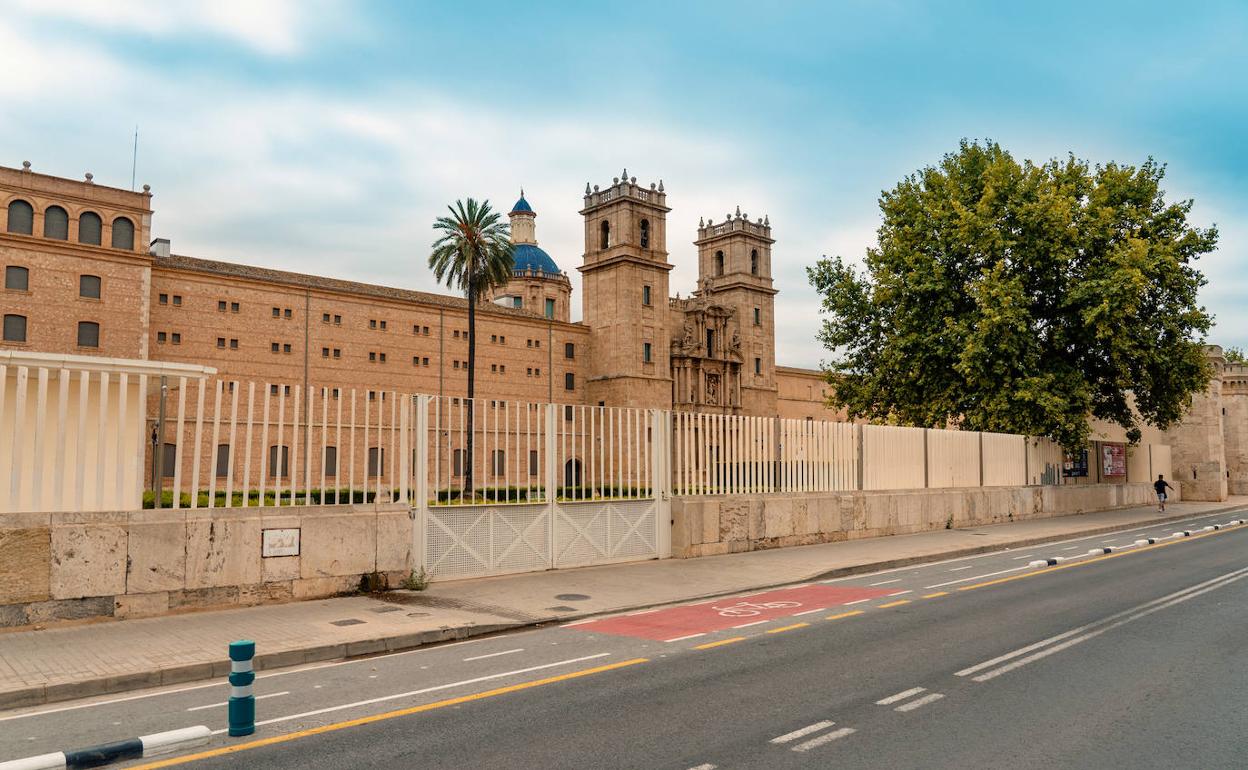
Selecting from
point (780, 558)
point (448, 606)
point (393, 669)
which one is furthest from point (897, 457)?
point (393, 669)

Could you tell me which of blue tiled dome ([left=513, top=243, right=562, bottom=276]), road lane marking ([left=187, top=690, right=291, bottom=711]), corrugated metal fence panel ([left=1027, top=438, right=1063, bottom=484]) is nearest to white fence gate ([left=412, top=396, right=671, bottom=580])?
road lane marking ([left=187, top=690, right=291, bottom=711])

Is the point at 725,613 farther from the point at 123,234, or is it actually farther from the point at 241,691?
the point at 123,234

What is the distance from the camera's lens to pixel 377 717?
277 inches

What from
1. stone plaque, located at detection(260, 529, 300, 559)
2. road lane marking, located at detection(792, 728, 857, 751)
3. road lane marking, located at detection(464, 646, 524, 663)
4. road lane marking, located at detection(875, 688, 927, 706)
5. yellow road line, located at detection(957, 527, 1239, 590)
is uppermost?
stone plaque, located at detection(260, 529, 300, 559)

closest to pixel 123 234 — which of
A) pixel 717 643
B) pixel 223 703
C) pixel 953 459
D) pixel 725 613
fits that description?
pixel 953 459

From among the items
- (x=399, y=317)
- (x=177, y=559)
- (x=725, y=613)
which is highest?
(x=399, y=317)

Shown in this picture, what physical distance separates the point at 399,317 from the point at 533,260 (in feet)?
146

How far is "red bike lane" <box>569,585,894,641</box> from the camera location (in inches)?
435

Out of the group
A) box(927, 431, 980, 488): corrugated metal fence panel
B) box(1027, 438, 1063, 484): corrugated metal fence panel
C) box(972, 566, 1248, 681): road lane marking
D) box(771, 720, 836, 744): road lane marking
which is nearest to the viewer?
box(771, 720, 836, 744): road lane marking

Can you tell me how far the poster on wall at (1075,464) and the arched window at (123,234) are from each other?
49281 mm

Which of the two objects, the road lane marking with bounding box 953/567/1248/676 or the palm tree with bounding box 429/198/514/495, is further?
the palm tree with bounding box 429/198/514/495

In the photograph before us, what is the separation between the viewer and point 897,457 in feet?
80.7

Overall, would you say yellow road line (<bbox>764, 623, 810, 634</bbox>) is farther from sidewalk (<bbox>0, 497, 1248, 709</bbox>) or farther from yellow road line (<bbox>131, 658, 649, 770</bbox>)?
sidewalk (<bbox>0, 497, 1248, 709</bbox>)

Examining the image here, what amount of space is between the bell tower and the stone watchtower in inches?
464
